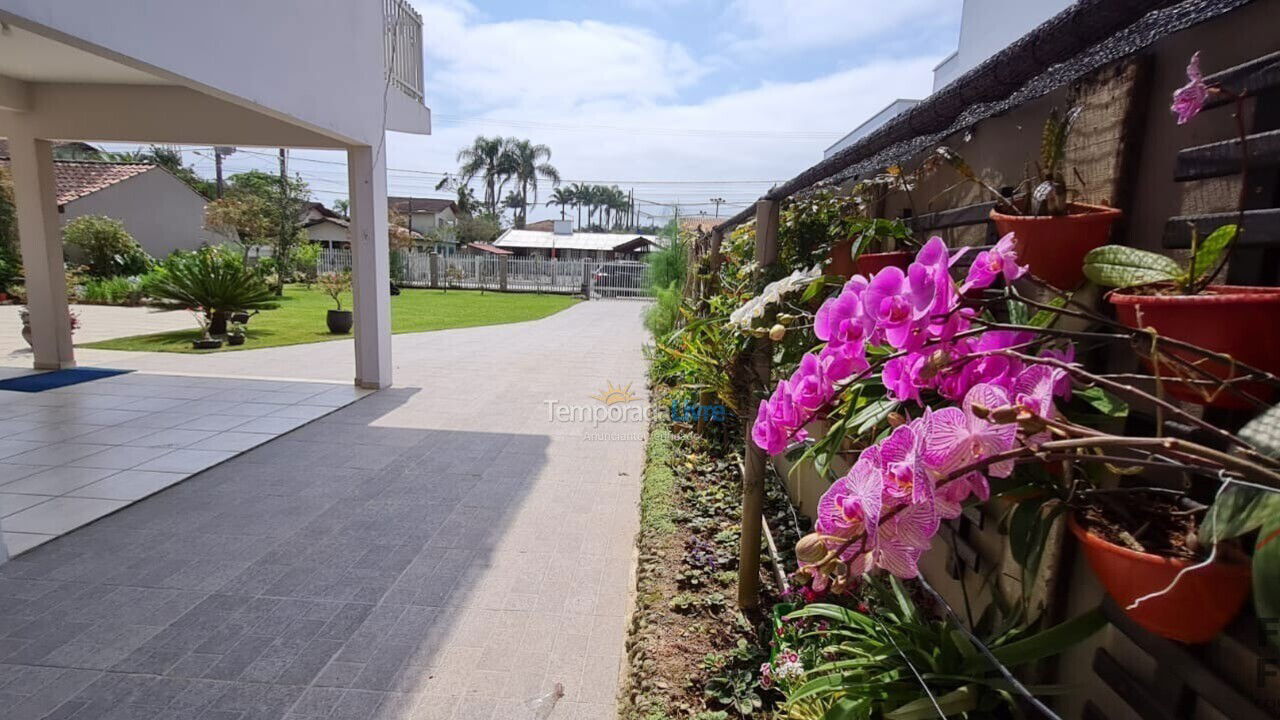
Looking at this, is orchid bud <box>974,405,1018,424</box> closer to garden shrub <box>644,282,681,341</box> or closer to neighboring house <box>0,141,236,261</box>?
garden shrub <box>644,282,681,341</box>

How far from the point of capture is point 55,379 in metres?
6.55

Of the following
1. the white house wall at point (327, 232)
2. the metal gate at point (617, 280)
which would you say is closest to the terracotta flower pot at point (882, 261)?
the metal gate at point (617, 280)

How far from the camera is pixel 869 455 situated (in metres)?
0.80

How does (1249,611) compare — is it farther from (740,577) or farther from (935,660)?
(740,577)

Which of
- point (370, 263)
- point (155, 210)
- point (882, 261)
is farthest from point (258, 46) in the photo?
point (155, 210)

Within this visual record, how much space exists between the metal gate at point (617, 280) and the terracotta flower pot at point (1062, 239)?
70.0 feet

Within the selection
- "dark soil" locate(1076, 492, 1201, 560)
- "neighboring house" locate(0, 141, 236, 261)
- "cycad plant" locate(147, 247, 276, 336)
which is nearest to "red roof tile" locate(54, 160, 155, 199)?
"neighboring house" locate(0, 141, 236, 261)

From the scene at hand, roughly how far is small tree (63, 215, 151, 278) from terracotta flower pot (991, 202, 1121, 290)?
20.6 m

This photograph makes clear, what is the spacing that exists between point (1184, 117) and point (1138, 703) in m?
0.82

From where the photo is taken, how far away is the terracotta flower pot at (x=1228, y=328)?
0.69 meters

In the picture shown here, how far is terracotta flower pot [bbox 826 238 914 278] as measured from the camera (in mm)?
1680

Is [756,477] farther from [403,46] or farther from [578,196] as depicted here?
[578,196]

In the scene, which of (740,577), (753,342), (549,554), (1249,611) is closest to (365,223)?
(549,554)

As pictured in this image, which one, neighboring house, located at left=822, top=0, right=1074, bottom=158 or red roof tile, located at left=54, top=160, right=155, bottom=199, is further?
red roof tile, located at left=54, top=160, right=155, bottom=199
